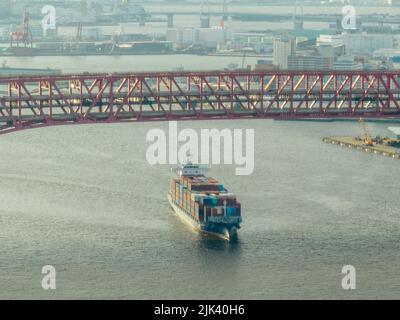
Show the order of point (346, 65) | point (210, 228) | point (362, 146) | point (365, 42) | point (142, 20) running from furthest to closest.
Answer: point (142, 20) → point (365, 42) → point (346, 65) → point (362, 146) → point (210, 228)

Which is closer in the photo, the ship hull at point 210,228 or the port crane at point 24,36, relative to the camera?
the ship hull at point 210,228

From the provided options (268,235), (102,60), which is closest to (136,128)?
(268,235)

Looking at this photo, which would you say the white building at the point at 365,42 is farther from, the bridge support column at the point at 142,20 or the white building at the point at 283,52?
the bridge support column at the point at 142,20

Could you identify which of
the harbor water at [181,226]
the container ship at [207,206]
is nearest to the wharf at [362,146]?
the harbor water at [181,226]

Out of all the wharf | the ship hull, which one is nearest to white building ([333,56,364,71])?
the wharf

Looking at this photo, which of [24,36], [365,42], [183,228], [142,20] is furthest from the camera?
[142,20]

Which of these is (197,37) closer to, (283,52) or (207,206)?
(283,52)

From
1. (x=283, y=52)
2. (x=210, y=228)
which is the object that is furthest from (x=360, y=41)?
(x=210, y=228)
